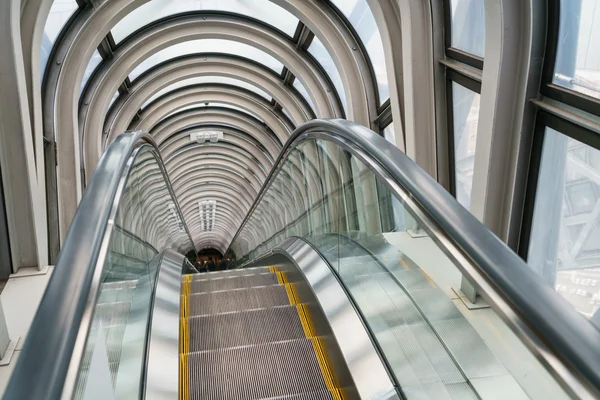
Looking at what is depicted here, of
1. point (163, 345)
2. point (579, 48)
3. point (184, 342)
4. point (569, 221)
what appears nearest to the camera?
point (163, 345)

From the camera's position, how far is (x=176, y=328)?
3510mm

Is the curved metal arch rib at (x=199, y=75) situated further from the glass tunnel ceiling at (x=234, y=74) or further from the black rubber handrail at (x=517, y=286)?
the black rubber handrail at (x=517, y=286)

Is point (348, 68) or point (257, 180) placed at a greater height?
point (348, 68)

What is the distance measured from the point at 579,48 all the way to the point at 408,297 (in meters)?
2.73

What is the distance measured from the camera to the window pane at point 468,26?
5.85m

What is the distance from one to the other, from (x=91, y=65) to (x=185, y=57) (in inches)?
161

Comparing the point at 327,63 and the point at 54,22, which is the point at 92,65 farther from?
the point at 327,63

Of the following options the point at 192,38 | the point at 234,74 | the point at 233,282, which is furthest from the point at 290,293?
the point at 234,74

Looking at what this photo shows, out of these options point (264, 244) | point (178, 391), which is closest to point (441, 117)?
point (178, 391)

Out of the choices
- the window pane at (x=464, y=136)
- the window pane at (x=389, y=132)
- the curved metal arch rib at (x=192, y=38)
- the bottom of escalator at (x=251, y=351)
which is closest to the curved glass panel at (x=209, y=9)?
the curved metal arch rib at (x=192, y=38)

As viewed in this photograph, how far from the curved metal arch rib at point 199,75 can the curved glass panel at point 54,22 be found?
5409mm

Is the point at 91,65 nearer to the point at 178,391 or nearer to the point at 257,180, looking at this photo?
the point at 178,391

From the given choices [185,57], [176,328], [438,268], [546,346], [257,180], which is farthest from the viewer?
[257,180]

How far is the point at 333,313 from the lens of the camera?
11.4 ft
